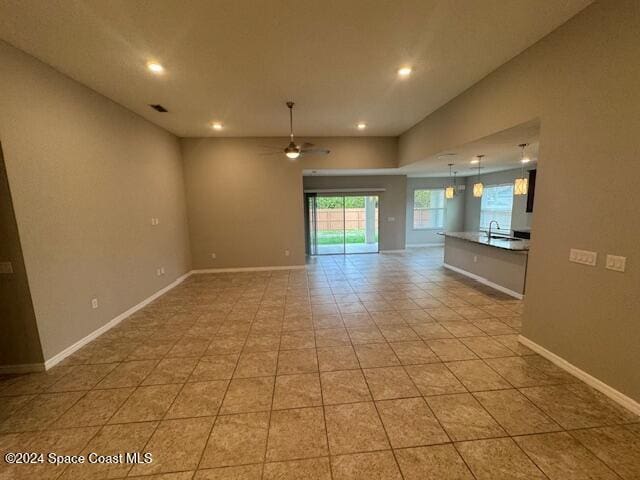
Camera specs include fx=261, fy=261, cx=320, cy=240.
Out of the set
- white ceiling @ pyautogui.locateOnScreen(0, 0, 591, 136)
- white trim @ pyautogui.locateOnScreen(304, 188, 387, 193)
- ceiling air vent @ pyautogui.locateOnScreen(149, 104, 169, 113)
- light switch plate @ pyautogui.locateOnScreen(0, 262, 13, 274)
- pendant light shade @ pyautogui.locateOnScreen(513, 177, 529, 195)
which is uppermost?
Answer: ceiling air vent @ pyautogui.locateOnScreen(149, 104, 169, 113)

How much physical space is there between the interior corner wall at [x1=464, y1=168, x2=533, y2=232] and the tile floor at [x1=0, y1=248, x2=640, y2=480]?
536 cm

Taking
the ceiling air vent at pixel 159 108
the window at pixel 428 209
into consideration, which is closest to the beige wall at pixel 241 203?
the ceiling air vent at pixel 159 108

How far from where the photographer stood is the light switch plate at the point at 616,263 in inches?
78.1

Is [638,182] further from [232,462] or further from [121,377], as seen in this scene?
[121,377]

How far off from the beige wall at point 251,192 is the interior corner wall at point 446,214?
3447mm

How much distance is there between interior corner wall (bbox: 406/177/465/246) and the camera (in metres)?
9.57

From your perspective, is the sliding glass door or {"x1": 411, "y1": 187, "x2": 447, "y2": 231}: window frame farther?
{"x1": 411, "y1": 187, "x2": 447, "y2": 231}: window frame

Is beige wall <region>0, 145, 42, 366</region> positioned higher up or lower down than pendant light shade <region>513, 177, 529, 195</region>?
lower down

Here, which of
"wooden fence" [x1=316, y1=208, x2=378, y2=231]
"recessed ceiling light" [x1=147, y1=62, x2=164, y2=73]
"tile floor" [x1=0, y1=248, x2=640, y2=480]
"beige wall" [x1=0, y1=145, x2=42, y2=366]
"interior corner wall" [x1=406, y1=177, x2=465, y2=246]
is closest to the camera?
"tile floor" [x1=0, y1=248, x2=640, y2=480]

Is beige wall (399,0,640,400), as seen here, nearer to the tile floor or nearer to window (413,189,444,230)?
the tile floor

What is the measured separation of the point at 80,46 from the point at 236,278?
4365 mm

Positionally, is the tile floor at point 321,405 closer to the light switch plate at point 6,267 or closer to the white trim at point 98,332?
the white trim at point 98,332

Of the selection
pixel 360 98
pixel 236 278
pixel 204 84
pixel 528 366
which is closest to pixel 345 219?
pixel 236 278

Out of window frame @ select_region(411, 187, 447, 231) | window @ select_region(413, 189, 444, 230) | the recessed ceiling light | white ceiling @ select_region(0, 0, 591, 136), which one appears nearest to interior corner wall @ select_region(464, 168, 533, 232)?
window frame @ select_region(411, 187, 447, 231)
